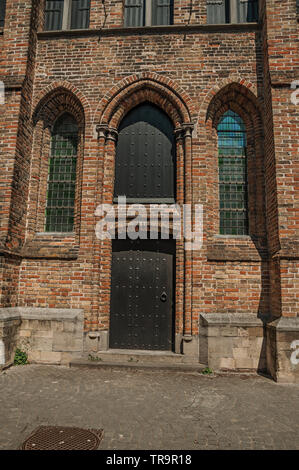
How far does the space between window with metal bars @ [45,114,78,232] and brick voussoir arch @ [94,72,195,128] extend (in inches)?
38.5

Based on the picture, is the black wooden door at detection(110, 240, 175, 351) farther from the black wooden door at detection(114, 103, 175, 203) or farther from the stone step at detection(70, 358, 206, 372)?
the black wooden door at detection(114, 103, 175, 203)

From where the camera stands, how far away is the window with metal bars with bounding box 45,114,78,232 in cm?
726

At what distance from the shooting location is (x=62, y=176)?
293 inches

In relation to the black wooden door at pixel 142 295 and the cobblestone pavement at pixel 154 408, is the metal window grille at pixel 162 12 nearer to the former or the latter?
the black wooden door at pixel 142 295

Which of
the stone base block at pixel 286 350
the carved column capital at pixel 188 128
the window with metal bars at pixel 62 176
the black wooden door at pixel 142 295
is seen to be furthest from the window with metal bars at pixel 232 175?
the window with metal bars at pixel 62 176

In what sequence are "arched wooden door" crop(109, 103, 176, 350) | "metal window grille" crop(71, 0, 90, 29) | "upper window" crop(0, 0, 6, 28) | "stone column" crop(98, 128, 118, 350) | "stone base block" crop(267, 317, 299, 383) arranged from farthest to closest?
"upper window" crop(0, 0, 6, 28)
"metal window grille" crop(71, 0, 90, 29)
"arched wooden door" crop(109, 103, 176, 350)
"stone column" crop(98, 128, 118, 350)
"stone base block" crop(267, 317, 299, 383)

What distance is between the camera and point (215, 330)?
6070 millimetres

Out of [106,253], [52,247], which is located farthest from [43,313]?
[106,253]

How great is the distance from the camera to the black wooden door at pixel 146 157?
7.06 metres

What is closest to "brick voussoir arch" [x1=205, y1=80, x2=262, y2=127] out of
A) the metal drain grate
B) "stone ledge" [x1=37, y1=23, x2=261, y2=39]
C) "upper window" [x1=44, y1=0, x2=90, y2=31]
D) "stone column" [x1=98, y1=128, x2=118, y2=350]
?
"stone ledge" [x1=37, y1=23, x2=261, y2=39]

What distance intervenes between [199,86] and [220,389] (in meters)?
6.28

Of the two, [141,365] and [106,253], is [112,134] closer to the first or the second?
[106,253]

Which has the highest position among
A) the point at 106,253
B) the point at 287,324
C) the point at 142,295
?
the point at 106,253

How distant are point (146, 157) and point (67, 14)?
4292 mm
